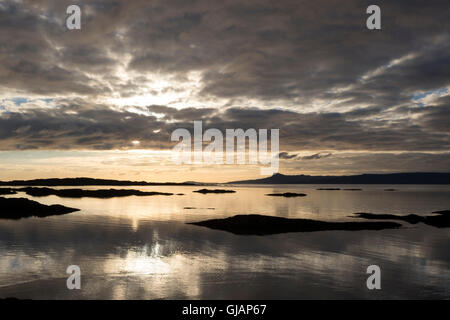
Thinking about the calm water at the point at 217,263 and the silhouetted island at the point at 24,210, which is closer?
the calm water at the point at 217,263

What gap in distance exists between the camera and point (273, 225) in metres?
Result: 60.3

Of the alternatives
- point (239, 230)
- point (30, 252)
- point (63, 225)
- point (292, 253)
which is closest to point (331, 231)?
point (239, 230)

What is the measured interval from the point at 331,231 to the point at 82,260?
136ft

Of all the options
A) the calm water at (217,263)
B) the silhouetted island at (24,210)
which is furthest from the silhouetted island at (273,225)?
the silhouetted island at (24,210)

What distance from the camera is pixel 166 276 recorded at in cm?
3062

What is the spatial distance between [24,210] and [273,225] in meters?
64.8

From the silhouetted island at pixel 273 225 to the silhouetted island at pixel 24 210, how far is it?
43.1m

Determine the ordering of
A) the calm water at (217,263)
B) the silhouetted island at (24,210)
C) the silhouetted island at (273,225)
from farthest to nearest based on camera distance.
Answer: the silhouetted island at (24,210)
the silhouetted island at (273,225)
the calm water at (217,263)

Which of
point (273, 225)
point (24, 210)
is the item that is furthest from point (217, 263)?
point (24, 210)

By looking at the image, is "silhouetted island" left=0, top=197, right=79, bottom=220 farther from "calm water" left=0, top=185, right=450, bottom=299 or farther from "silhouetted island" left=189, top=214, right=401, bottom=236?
"silhouetted island" left=189, top=214, right=401, bottom=236

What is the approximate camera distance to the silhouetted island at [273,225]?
58.1 metres

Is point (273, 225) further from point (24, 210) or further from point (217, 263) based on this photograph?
point (24, 210)

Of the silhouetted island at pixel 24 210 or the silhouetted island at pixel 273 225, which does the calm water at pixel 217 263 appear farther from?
the silhouetted island at pixel 24 210

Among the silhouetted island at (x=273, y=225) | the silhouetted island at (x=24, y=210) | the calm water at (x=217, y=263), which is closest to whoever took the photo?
the calm water at (x=217, y=263)
